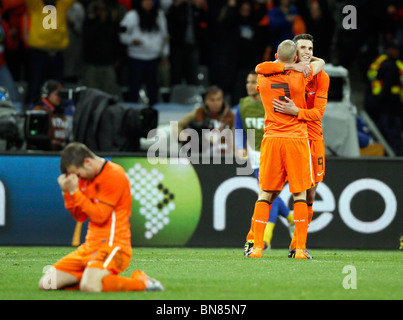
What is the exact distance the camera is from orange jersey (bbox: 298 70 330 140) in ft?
31.9

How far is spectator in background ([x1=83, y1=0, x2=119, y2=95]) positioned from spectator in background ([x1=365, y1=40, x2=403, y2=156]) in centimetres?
477

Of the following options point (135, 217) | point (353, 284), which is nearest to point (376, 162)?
point (135, 217)

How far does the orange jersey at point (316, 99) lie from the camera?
9.72 metres

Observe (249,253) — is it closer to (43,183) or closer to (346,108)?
(43,183)

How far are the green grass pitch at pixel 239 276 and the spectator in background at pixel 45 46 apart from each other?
19.2 ft

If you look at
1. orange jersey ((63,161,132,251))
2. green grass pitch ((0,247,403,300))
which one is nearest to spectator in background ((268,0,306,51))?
green grass pitch ((0,247,403,300))

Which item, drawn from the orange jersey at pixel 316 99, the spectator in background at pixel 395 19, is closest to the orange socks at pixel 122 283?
the orange jersey at pixel 316 99

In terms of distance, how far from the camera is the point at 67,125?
48.4 feet

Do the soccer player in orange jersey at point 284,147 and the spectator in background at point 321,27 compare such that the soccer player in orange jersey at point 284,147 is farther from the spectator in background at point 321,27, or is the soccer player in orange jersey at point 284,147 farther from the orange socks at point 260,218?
the spectator in background at point 321,27

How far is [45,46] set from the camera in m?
16.7

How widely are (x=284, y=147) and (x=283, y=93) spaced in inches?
21.5

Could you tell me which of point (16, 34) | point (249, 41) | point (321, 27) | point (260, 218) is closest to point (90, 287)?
point (260, 218)

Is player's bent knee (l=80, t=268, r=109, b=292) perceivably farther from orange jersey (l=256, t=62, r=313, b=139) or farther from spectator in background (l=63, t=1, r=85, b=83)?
spectator in background (l=63, t=1, r=85, b=83)

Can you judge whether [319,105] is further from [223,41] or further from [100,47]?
[100,47]
